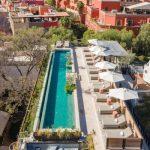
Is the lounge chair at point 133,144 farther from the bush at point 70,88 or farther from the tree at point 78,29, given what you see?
the tree at point 78,29

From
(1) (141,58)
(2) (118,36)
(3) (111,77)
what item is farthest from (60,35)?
(3) (111,77)

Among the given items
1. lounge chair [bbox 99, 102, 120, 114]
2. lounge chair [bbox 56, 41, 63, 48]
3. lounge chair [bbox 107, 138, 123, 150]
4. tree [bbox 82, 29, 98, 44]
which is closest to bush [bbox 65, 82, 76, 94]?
lounge chair [bbox 99, 102, 120, 114]

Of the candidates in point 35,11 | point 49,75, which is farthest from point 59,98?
point 35,11

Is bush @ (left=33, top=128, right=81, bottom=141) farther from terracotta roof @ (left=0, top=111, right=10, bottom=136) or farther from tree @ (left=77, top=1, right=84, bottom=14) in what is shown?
tree @ (left=77, top=1, right=84, bottom=14)

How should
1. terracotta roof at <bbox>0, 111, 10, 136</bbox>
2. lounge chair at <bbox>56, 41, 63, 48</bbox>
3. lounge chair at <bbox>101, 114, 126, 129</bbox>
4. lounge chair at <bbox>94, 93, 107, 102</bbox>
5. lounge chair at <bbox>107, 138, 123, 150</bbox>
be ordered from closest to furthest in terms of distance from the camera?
lounge chair at <bbox>107, 138, 123, 150</bbox>, lounge chair at <bbox>101, 114, 126, 129</bbox>, lounge chair at <bbox>94, 93, 107, 102</bbox>, terracotta roof at <bbox>0, 111, 10, 136</bbox>, lounge chair at <bbox>56, 41, 63, 48</bbox>

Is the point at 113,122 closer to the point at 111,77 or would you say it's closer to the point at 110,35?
the point at 111,77

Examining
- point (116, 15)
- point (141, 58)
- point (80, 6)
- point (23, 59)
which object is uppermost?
point (80, 6)
